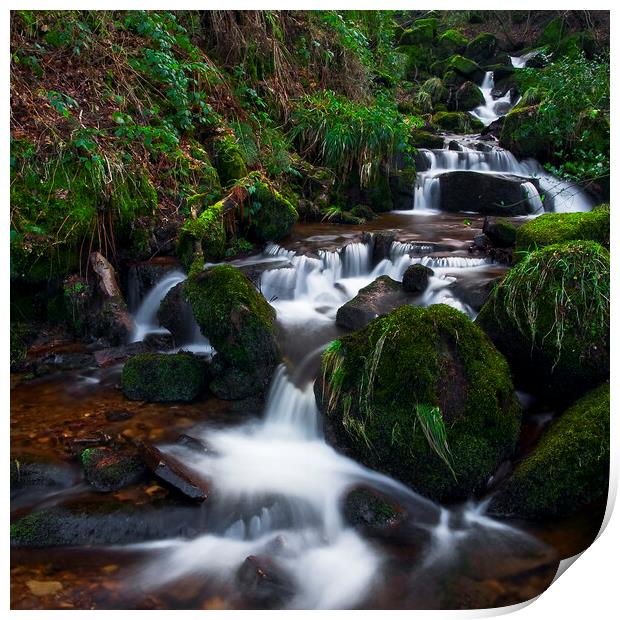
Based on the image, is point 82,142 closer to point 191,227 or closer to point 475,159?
point 191,227

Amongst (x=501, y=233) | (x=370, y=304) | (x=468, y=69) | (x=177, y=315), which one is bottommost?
(x=177, y=315)

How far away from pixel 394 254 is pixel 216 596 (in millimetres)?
4263

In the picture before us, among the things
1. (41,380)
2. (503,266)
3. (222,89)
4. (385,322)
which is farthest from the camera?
(222,89)

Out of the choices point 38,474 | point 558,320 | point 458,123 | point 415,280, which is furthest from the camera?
point 458,123

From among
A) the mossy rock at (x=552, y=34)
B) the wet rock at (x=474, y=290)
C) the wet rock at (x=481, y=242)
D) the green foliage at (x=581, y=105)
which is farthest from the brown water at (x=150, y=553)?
the mossy rock at (x=552, y=34)

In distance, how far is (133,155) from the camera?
5418mm

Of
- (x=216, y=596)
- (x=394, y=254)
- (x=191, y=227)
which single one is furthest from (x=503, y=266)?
(x=216, y=596)

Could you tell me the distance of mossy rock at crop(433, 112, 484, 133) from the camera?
41.7ft

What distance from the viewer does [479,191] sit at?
8336mm

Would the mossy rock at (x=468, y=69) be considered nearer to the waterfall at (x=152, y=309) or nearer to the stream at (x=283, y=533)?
the stream at (x=283, y=533)

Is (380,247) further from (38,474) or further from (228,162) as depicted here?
(38,474)

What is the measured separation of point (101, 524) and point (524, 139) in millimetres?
9036

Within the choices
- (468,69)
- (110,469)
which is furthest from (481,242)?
(468,69)

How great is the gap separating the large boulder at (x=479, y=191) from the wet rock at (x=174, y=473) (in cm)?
632
